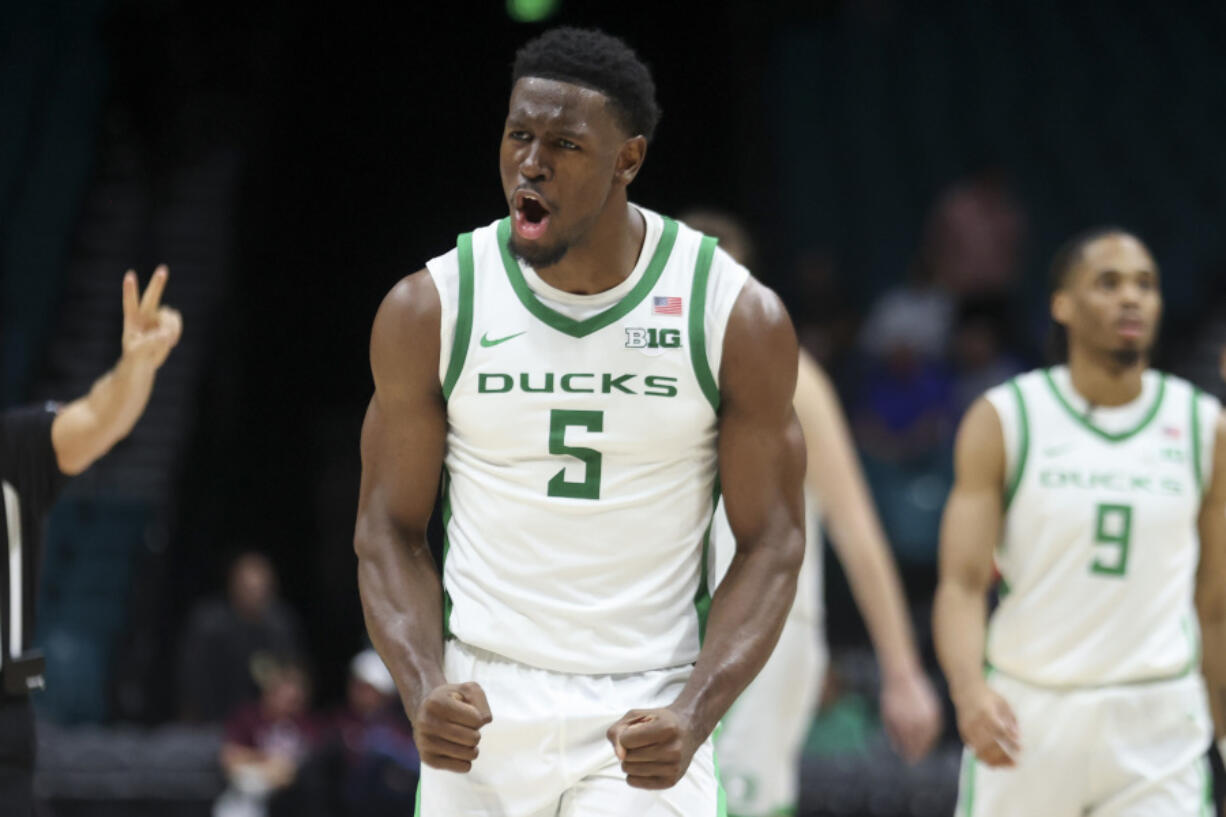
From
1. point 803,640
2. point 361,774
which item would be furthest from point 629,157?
point 361,774

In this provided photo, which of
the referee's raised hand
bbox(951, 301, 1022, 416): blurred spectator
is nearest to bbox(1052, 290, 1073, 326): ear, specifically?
the referee's raised hand

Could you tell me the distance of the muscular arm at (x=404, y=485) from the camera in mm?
3701

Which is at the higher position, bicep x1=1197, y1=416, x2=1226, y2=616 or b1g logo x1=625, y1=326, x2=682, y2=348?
b1g logo x1=625, y1=326, x2=682, y2=348

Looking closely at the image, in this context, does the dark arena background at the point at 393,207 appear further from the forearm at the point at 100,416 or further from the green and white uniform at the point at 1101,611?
the forearm at the point at 100,416

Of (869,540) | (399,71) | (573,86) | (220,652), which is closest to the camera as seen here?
(573,86)

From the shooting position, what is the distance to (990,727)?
16.9 feet

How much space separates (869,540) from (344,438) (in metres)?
8.66

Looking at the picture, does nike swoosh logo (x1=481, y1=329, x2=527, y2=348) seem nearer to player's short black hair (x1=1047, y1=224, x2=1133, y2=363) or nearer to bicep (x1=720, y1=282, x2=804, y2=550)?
bicep (x1=720, y1=282, x2=804, y2=550)

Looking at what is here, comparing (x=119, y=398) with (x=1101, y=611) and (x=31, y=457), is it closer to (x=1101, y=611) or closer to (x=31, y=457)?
(x=31, y=457)

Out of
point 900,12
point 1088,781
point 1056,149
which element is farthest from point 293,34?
point 1088,781

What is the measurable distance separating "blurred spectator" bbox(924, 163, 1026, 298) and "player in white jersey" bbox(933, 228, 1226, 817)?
277 inches

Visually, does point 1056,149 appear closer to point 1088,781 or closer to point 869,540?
point 869,540

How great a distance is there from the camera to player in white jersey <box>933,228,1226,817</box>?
5.17 metres

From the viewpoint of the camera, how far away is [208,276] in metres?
14.6
